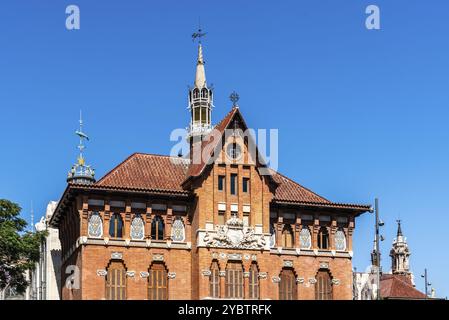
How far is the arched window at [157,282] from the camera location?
189ft

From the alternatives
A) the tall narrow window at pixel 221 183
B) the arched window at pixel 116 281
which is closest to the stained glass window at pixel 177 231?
the tall narrow window at pixel 221 183

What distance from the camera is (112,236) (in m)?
57.0

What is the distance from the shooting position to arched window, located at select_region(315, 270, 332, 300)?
6181 centimetres

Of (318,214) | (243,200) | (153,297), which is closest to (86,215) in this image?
(153,297)

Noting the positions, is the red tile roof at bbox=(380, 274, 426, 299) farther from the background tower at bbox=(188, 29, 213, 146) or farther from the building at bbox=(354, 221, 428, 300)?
the background tower at bbox=(188, 29, 213, 146)

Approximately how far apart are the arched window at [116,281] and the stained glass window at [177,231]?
436cm

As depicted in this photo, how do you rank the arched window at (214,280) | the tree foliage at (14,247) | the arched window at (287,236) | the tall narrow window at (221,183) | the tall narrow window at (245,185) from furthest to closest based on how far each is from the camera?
the tree foliage at (14,247) < the arched window at (287,236) < the tall narrow window at (245,185) < the tall narrow window at (221,183) < the arched window at (214,280)

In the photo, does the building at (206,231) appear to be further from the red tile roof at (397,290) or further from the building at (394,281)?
the red tile roof at (397,290)

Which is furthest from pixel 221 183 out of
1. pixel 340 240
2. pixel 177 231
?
pixel 340 240

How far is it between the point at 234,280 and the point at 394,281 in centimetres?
5172

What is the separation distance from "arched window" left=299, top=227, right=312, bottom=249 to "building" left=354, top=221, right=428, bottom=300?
71.1 ft

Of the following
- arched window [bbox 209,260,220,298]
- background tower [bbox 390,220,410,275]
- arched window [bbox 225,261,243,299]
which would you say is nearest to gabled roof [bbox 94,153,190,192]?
arched window [bbox 209,260,220,298]

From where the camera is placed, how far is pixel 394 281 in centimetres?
10538
